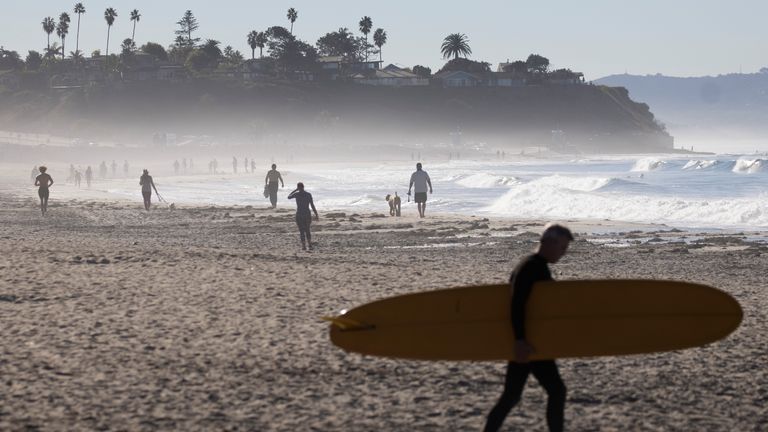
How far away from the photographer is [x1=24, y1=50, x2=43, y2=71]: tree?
18162 centimetres

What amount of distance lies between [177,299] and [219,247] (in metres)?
7.64

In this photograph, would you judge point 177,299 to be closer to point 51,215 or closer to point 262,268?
point 262,268

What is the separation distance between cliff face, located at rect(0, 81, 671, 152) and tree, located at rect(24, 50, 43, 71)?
21.2 m

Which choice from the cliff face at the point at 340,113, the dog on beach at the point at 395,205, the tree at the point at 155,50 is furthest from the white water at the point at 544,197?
the tree at the point at 155,50

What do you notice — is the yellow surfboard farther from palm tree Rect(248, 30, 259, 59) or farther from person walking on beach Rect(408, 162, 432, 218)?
palm tree Rect(248, 30, 259, 59)

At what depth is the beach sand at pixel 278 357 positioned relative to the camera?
22.6 feet

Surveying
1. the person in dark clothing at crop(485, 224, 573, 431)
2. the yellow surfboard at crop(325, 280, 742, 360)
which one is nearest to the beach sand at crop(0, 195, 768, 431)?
the yellow surfboard at crop(325, 280, 742, 360)

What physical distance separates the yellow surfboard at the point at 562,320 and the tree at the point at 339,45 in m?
185

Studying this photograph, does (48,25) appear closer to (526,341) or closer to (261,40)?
→ (261,40)

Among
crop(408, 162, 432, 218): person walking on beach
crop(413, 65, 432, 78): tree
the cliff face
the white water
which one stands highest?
crop(413, 65, 432, 78): tree

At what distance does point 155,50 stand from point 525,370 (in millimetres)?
177572

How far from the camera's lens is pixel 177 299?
11.7 meters

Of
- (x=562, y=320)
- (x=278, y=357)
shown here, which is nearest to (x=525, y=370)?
(x=562, y=320)

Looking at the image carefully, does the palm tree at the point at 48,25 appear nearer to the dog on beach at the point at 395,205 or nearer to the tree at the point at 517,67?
the tree at the point at 517,67
